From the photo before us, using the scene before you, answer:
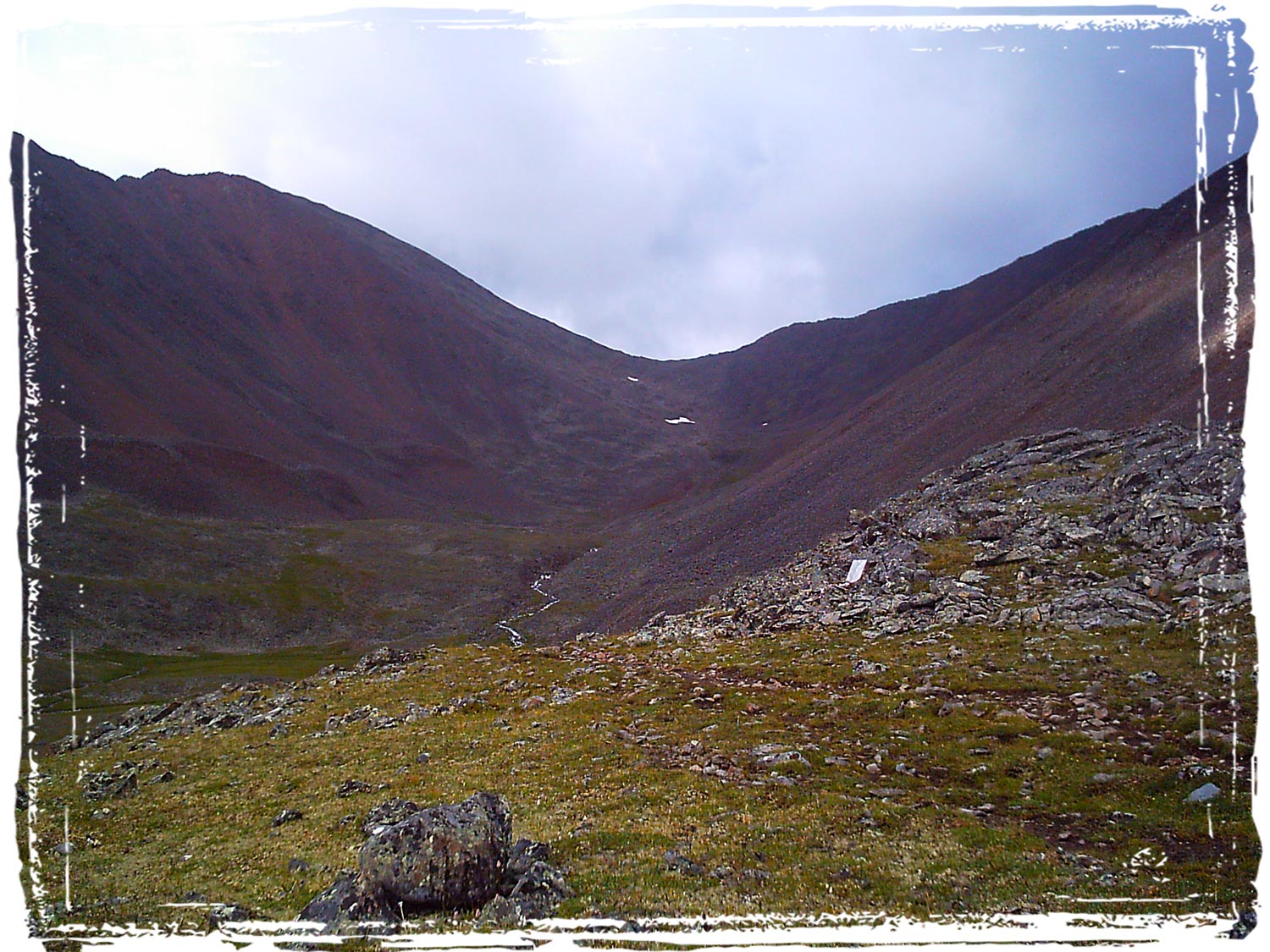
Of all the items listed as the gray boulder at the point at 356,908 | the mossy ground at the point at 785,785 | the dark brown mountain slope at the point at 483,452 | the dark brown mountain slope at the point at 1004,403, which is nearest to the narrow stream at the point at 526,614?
the dark brown mountain slope at the point at 1004,403

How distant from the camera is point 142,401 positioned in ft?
457

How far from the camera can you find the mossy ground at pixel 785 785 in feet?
41.7

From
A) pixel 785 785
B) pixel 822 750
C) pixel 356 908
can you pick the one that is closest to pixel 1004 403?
pixel 822 750

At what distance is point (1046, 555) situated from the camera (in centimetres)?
3559

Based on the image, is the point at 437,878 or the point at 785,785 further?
the point at 785,785

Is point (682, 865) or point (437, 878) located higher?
point (437, 878)

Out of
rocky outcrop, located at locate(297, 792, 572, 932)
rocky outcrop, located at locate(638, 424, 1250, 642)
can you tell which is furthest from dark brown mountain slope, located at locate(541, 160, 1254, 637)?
rocky outcrop, located at locate(297, 792, 572, 932)

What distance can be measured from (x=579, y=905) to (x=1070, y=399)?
79.2m

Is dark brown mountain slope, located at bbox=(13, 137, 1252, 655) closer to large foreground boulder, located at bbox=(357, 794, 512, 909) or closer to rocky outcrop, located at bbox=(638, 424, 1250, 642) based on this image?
rocky outcrop, located at bbox=(638, 424, 1250, 642)

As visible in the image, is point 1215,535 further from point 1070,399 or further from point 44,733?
point 44,733

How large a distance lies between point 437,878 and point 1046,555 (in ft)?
110

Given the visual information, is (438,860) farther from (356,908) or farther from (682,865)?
(682,865)

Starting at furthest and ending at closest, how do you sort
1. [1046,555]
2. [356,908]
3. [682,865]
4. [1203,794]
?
1. [1046,555]
2. [1203,794]
3. [682,865]
4. [356,908]

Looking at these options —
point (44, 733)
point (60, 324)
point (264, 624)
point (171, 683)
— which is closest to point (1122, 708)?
point (44, 733)
